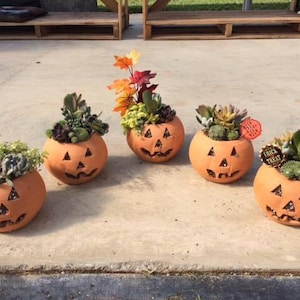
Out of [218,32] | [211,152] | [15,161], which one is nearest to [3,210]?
[15,161]

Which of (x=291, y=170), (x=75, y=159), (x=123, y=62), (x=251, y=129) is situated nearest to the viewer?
(x=291, y=170)

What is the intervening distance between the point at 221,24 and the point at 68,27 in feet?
9.82

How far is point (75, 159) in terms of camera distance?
2779 mm

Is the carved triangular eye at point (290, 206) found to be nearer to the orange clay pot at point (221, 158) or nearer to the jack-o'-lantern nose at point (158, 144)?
the orange clay pot at point (221, 158)

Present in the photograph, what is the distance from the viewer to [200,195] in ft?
9.21

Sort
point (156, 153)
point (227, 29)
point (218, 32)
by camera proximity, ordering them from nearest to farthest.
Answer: point (156, 153) < point (227, 29) < point (218, 32)

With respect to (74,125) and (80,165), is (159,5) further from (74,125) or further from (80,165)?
(80,165)

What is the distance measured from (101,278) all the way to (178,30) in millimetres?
6571

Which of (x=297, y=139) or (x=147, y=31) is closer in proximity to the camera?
(x=297, y=139)

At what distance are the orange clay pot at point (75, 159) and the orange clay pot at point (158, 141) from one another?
30cm

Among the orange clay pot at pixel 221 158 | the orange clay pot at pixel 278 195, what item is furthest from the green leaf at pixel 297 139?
the orange clay pot at pixel 221 158

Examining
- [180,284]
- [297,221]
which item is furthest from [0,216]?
[297,221]

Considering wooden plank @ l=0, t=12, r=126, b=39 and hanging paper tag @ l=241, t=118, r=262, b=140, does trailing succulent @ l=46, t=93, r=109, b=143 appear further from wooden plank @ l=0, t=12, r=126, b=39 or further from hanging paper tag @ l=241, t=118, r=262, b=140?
wooden plank @ l=0, t=12, r=126, b=39

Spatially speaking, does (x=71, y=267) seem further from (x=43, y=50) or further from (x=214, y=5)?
(x=214, y=5)
